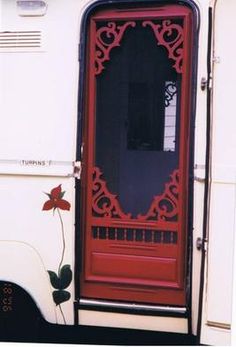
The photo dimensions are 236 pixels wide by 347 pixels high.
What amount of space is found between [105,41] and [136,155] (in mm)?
675

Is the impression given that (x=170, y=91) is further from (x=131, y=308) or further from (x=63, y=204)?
(x=131, y=308)

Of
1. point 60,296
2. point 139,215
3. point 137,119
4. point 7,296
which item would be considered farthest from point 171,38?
point 7,296

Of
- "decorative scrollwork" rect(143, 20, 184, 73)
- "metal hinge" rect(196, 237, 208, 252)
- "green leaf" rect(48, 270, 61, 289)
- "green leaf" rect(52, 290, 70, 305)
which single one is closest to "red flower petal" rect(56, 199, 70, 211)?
"green leaf" rect(48, 270, 61, 289)

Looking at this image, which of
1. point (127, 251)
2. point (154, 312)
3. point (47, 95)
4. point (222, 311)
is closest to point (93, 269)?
point (127, 251)

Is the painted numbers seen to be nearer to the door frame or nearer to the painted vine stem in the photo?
the painted vine stem

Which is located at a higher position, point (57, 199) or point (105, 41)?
point (105, 41)

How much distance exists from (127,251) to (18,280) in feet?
2.20

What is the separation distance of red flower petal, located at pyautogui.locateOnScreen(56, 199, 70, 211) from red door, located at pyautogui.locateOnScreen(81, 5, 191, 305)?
0.31 ft

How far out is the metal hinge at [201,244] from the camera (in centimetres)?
277

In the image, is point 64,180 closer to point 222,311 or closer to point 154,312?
point 154,312

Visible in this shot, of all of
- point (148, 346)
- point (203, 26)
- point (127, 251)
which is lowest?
point (148, 346)

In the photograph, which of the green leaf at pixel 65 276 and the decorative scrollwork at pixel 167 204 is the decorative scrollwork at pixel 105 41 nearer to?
the decorative scrollwork at pixel 167 204

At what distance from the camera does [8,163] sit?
3.00 m

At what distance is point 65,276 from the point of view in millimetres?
2959
